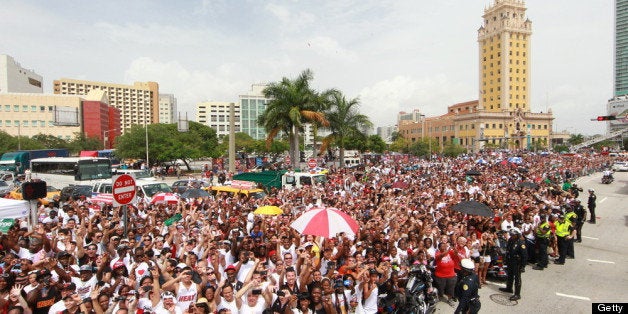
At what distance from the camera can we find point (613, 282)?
28.2 feet

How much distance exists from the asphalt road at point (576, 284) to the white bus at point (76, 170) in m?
23.7

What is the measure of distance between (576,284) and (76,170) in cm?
2657

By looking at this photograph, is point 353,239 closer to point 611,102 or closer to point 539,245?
point 539,245

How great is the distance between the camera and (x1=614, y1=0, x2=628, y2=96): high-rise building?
6718 inches

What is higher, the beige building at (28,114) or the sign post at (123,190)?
the beige building at (28,114)

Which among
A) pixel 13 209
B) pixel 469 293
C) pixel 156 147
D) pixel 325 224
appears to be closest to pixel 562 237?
pixel 469 293

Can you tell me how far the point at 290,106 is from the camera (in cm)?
2577

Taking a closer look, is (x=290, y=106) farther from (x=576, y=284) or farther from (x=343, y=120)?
(x=576, y=284)

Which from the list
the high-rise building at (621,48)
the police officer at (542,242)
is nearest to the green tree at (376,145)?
the police officer at (542,242)

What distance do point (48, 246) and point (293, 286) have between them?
5027mm

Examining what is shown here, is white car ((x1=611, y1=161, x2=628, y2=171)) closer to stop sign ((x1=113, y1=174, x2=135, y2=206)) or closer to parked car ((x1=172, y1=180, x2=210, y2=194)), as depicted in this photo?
parked car ((x1=172, y1=180, x2=210, y2=194))

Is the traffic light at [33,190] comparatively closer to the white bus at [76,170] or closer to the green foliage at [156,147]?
the white bus at [76,170]

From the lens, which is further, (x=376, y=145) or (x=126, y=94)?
(x=126, y=94)

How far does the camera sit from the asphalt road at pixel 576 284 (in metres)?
7.30
